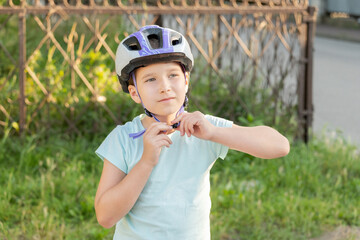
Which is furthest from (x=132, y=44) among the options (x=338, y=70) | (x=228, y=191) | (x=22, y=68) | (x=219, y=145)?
(x=338, y=70)

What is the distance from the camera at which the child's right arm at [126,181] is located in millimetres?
1971

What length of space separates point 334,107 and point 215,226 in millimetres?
4543

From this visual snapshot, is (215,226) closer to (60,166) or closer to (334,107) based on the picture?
(60,166)

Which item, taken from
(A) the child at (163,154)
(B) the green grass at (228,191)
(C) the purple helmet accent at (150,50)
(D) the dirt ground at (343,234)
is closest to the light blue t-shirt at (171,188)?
(A) the child at (163,154)

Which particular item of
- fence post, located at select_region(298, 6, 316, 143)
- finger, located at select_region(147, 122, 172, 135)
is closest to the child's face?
finger, located at select_region(147, 122, 172, 135)

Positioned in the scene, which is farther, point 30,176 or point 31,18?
point 31,18

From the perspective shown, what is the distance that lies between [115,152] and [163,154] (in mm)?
162

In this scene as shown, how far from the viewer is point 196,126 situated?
200cm

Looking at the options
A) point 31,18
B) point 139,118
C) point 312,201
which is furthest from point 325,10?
point 139,118

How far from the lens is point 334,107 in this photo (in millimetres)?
7949

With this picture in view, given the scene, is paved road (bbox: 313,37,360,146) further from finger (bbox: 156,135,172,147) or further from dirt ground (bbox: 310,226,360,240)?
finger (bbox: 156,135,172,147)

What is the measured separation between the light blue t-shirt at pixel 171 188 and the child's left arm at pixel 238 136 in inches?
3.7

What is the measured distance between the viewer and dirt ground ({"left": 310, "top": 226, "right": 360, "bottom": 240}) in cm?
380

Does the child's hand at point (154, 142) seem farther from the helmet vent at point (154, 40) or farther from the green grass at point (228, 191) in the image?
the green grass at point (228, 191)
